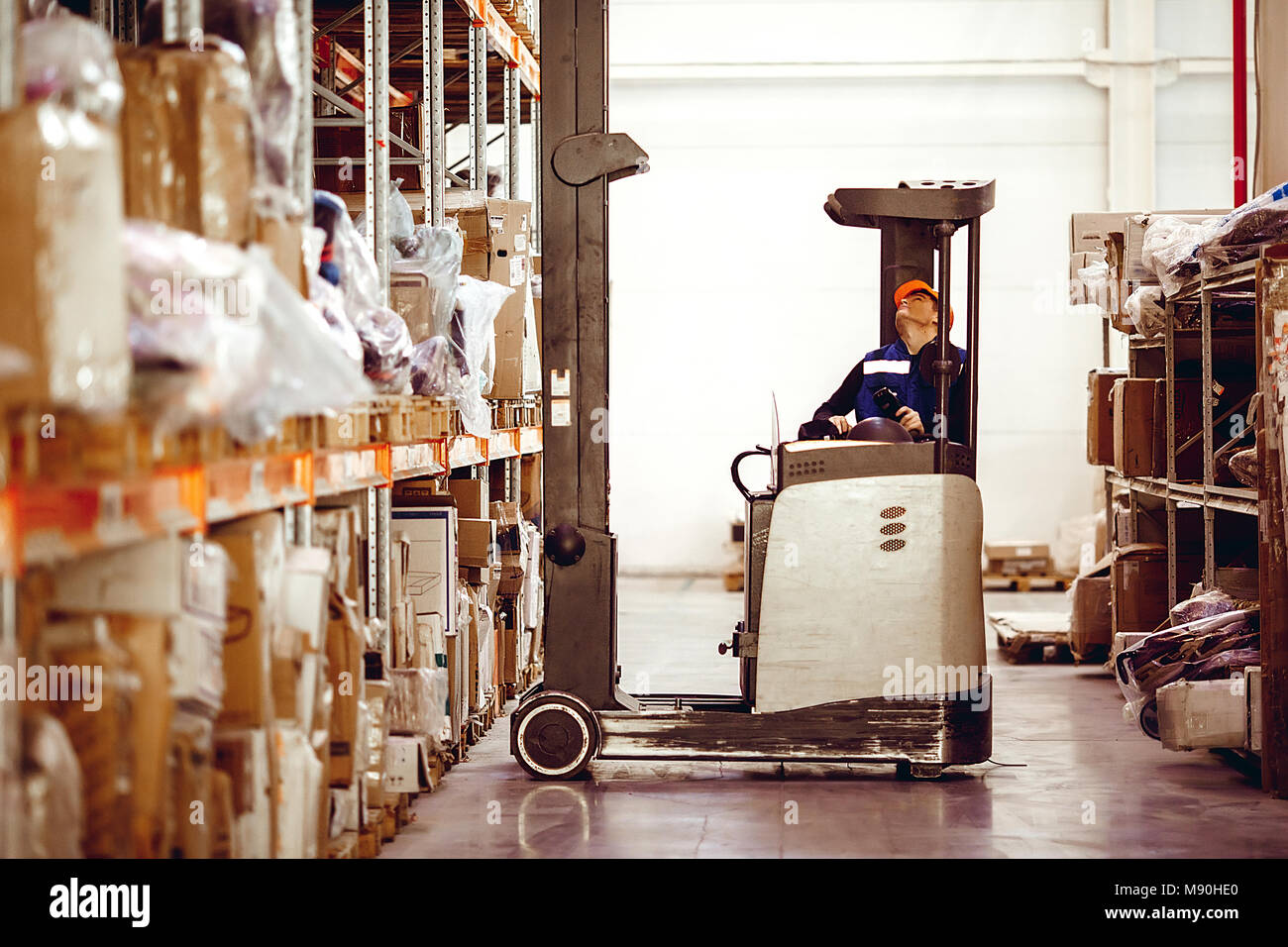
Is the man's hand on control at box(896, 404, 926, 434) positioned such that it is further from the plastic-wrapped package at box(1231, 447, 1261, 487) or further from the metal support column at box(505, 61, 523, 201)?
the metal support column at box(505, 61, 523, 201)

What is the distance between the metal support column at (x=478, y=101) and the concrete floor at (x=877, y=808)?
3.12 m

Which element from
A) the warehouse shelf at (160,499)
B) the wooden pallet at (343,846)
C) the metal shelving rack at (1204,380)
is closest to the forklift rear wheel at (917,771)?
the metal shelving rack at (1204,380)

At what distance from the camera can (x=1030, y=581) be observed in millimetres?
12508

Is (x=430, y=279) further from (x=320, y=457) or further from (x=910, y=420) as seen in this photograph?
(x=910, y=420)

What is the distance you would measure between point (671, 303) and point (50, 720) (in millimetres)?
11564

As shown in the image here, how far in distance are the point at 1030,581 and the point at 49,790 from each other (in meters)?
11.0

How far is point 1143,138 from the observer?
13.0 metres

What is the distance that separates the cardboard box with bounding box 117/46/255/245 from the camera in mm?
3088

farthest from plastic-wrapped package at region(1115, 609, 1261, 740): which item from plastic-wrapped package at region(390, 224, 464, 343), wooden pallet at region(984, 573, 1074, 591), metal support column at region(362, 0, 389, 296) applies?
wooden pallet at region(984, 573, 1074, 591)

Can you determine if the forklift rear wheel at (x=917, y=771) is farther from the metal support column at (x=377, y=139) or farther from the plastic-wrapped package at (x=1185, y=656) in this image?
the metal support column at (x=377, y=139)

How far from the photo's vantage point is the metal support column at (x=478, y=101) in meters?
7.21

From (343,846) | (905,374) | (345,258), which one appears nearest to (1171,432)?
(905,374)

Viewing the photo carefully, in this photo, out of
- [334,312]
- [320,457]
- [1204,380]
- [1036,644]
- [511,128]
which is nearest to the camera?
[320,457]
